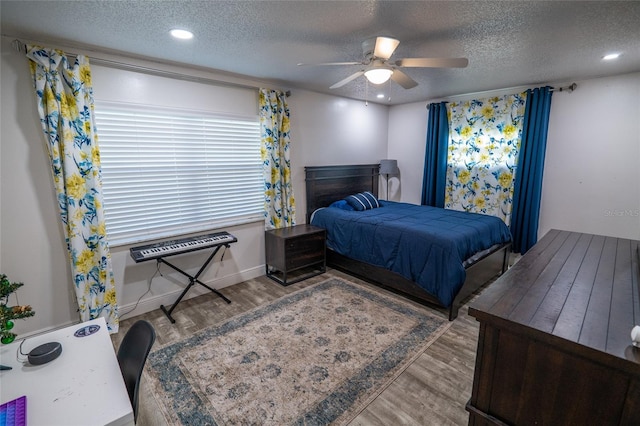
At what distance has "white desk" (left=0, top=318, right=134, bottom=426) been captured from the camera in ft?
3.07

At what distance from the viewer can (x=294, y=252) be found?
3.65m

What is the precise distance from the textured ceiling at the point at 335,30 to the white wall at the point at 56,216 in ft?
0.87

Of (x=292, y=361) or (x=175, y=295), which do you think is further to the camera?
(x=175, y=295)

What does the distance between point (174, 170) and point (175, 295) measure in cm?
135

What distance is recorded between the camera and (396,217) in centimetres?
374

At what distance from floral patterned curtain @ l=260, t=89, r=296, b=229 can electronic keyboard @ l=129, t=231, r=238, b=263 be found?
0.75 meters

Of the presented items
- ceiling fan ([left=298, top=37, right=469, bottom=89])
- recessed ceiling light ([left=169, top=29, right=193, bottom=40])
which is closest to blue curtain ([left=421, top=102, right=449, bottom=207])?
ceiling fan ([left=298, top=37, right=469, bottom=89])

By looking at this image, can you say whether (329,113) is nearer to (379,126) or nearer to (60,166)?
(379,126)

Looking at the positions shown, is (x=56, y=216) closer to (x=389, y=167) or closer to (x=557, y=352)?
(x=557, y=352)

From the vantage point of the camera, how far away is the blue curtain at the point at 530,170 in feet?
12.0

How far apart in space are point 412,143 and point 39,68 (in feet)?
15.4

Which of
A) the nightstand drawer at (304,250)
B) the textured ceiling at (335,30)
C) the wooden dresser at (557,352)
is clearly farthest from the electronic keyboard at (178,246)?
the wooden dresser at (557,352)

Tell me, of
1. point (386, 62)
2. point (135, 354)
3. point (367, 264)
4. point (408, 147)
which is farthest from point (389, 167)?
point (135, 354)

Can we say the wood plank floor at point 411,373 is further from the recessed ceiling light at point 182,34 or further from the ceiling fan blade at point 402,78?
the recessed ceiling light at point 182,34
